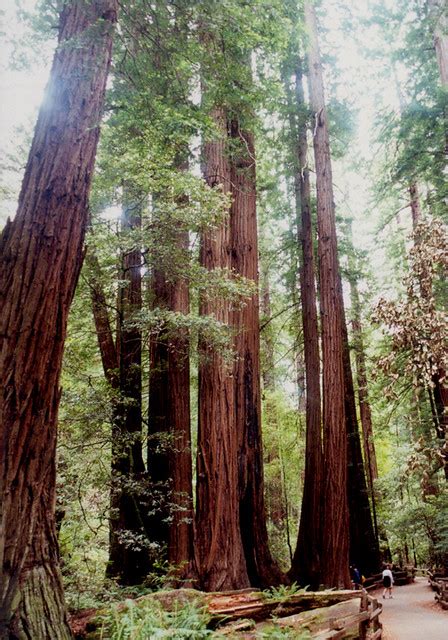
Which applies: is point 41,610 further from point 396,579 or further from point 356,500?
point 396,579

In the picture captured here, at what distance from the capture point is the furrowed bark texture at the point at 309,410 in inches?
406

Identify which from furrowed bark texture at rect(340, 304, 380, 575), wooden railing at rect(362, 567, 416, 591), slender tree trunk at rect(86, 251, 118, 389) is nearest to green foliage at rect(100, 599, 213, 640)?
slender tree trunk at rect(86, 251, 118, 389)

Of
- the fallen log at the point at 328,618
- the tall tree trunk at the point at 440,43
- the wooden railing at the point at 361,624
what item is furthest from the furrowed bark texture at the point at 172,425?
the tall tree trunk at the point at 440,43

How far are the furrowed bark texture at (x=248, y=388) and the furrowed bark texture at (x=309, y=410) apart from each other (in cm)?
110

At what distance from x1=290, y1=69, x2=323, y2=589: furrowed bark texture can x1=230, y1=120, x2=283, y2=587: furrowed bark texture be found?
110 cm

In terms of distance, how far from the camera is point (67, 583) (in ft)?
21.3

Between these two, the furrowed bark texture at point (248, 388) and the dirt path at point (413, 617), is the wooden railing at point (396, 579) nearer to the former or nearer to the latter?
the dirt path at point (413, 617)

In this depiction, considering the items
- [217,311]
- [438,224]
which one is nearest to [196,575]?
[217,311]

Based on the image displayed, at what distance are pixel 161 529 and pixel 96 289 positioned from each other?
15.5 feet

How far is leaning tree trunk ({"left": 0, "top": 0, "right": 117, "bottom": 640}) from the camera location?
343cm

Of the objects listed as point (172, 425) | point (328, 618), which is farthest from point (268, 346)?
point (328, 618)

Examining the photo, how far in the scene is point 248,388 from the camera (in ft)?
33.4

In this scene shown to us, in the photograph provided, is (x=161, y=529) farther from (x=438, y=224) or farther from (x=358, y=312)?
(x=358, y=312)

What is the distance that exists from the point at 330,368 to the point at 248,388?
1.88 m
